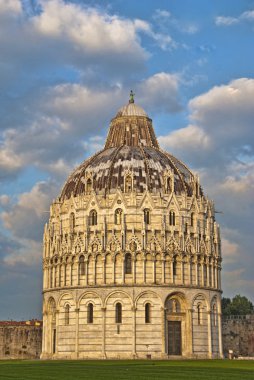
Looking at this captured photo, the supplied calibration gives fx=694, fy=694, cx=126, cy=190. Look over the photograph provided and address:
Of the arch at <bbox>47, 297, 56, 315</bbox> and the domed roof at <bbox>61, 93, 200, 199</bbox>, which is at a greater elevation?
the domed roof at <bbox>61, 93, 200, 199</bbox>

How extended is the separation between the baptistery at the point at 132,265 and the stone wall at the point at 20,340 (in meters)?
7.06

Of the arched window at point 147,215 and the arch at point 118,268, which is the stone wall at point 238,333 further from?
the arch at point 118,268

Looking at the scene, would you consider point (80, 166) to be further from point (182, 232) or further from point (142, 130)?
point (182, 232)

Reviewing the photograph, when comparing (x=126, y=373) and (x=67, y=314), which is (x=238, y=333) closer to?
(x=67, y=314)

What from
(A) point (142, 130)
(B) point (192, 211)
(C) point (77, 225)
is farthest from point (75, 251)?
(A) point (142, 130)

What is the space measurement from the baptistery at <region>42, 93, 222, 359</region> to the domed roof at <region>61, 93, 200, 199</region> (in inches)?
7.2

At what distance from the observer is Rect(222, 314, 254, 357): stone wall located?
107 meters

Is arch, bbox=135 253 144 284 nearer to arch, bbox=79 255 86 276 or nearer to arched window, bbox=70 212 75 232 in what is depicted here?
arch, bbox=79 255 86 276

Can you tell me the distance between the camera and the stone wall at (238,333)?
10681cm

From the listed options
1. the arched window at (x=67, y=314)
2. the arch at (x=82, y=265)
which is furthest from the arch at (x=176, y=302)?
the arched window at (x=67, y=314)

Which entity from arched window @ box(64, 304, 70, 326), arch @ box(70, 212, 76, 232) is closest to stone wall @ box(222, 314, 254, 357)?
arched window @ box(64, 304, 70, 326)

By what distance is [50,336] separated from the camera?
306 ft

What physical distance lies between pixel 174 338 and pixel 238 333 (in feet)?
78.8

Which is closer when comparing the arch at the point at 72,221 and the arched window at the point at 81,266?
the arched window at the point at 81,266
